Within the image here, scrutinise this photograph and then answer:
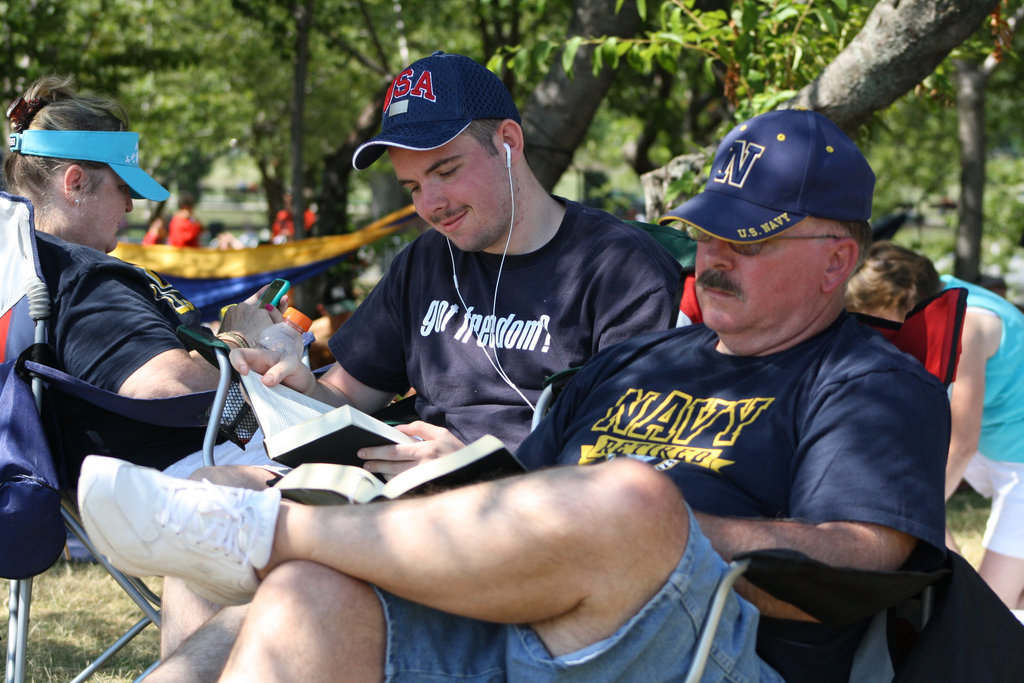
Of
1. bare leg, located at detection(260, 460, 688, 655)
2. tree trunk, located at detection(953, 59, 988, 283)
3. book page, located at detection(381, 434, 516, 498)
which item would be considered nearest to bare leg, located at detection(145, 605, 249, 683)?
bare leg, located at detection(260, 460, 688, 655)

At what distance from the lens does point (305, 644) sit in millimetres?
1546

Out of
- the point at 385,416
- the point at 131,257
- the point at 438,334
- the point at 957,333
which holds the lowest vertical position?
the point at 131,257

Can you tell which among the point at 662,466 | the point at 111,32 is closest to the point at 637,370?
the point at 662,466

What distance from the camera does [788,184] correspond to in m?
1.99

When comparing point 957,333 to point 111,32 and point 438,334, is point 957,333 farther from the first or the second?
point 111,32

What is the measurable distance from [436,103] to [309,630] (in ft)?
5.03

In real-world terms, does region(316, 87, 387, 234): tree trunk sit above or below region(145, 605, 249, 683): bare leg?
below

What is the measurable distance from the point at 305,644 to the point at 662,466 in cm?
79

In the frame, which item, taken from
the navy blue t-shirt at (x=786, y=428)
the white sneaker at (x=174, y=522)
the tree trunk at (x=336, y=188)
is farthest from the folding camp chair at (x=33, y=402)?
the tree trunk at (x=336, y=188)

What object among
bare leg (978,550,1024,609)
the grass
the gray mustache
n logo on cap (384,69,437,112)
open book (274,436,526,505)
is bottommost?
the grass

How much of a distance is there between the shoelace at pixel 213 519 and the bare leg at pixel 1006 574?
104 inches

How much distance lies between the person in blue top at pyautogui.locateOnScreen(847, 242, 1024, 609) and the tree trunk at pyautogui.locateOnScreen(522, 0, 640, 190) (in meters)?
2.70

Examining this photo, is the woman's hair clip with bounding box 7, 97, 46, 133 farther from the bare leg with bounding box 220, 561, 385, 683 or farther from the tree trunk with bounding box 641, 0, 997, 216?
the tree trunk with bounding box 641, 0, 997, 216

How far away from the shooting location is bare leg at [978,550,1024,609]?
10.7 feet
